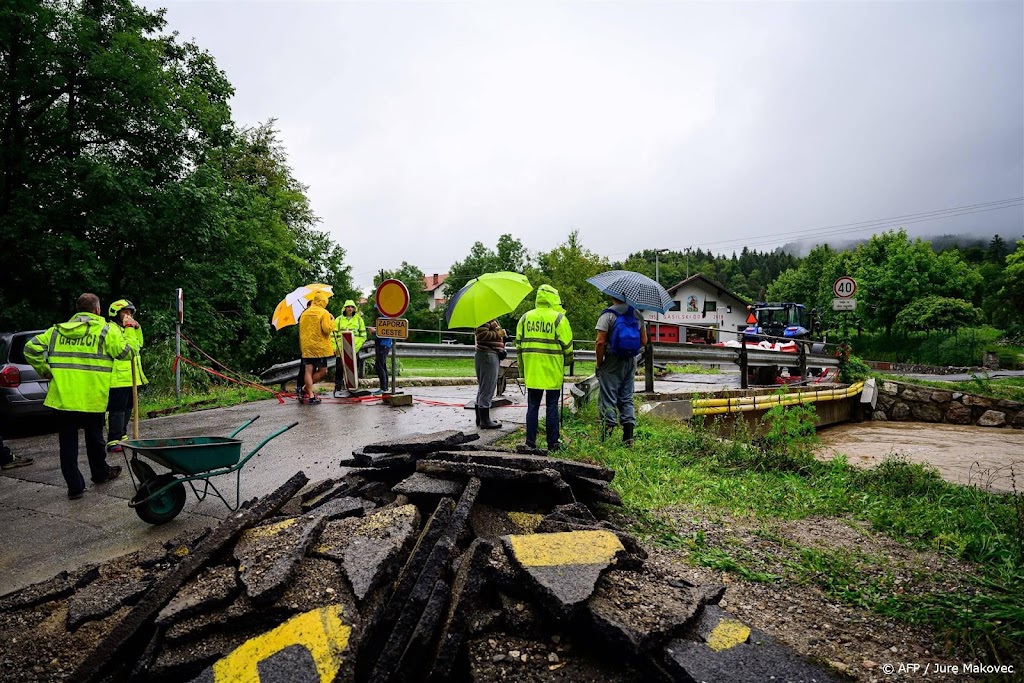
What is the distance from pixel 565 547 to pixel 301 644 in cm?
150

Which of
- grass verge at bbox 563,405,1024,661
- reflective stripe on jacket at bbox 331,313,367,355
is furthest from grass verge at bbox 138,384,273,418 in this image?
grass verge at bbox 563,405,1024,661

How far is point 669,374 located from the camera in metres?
19.6

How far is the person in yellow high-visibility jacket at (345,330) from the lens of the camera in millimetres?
11672

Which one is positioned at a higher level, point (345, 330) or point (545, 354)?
point (345, 330)

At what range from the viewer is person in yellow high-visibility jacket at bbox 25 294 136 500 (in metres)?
5.44

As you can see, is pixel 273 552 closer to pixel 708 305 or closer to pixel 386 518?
pixel 386 518

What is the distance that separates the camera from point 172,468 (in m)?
4.30

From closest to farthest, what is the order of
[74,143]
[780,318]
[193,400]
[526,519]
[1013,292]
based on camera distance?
1. [526,519]
2. [193,400]
3. [74,143]
4. [1013,292]
5. [780,318]

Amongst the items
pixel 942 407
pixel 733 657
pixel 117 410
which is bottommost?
pixel 942 407

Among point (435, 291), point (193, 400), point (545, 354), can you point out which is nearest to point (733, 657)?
point (545, 354)

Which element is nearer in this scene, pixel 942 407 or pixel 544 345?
pixel 544 345

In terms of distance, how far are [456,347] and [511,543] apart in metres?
13.4

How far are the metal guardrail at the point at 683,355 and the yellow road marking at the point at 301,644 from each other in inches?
393

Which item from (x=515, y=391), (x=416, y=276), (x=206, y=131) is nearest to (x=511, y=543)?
(x=515, y=391)
